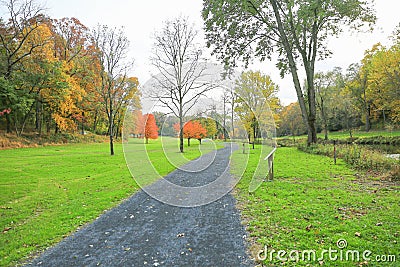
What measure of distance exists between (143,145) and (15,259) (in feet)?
11.7

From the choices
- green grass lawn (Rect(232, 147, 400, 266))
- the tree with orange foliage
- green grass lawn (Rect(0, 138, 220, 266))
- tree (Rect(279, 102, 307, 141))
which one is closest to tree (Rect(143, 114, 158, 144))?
green grass lawn (Rect(0, 138, 220, 266))

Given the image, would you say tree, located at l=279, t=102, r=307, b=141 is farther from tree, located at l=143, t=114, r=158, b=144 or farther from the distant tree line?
tree, located at l=143, t=114, r=158, b=144

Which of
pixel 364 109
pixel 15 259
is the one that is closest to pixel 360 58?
pixel 364 109

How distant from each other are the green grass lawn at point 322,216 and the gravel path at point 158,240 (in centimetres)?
49

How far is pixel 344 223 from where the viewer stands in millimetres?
5008

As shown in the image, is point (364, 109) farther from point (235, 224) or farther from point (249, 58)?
point (235, 224)

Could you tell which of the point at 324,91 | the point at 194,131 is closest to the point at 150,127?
the point at 194,131

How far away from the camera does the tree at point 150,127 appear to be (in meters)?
7.35

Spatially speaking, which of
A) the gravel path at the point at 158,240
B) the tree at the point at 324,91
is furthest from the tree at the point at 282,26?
the tree at the point at 324,91

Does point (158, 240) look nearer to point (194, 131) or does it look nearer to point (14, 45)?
point (194, 131)

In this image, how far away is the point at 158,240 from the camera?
4781mm

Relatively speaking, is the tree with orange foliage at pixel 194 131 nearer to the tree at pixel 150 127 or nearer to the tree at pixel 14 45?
the tree at pixel 150 127

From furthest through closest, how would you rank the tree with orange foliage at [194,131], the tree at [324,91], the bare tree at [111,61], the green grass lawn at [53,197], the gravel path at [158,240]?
the tree at [324,91] → the bare tree at [111,61] → the tree with orange foliage at [194,131] → the green grass lawn at [53,197] → the gravel path at [158,240]

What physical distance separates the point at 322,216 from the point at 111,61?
19.7 m
